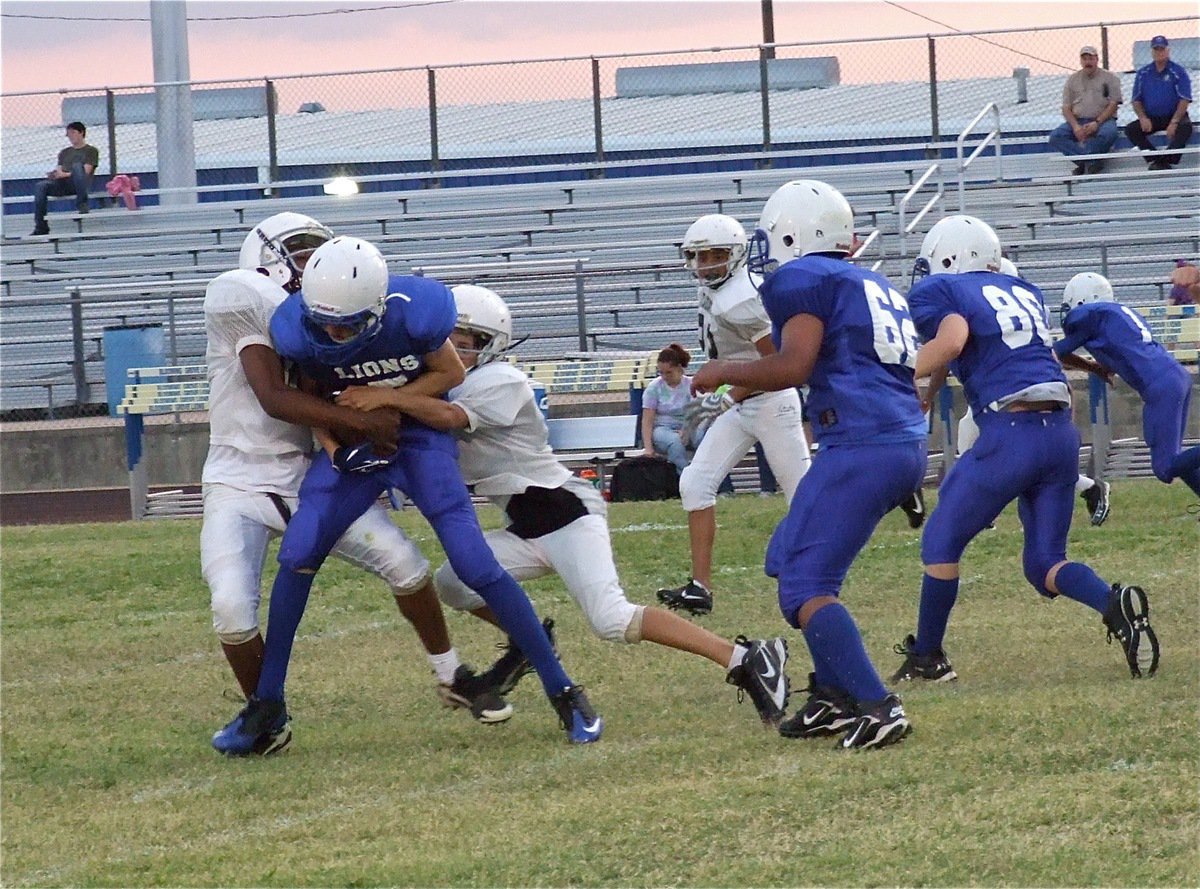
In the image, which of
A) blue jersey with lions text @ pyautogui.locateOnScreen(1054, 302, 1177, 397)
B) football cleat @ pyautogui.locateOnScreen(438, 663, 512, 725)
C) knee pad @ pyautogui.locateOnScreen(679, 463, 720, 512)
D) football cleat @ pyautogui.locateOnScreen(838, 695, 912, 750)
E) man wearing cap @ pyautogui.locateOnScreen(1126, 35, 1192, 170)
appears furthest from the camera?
man wearing cap @ pyautogui.locateOnScreen(1126, 35, 1192, 170)

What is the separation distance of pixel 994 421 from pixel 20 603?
526cm

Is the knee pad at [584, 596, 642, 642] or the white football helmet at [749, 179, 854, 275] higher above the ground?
the white football helmet at [749, 179, 854, 275]

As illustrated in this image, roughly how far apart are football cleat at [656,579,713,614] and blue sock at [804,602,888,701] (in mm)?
2792

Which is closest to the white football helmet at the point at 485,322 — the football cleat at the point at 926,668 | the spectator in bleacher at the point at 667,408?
the football cleat at the point at 926,668

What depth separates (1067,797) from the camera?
13.9 feet

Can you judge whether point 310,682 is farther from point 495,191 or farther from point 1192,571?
point 495,191

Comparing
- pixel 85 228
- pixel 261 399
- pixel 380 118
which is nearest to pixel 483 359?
pixel 261 399

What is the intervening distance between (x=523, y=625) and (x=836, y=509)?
994 millimetres

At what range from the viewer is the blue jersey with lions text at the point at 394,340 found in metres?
5.34

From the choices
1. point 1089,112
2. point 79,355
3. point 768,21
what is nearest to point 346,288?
point 79,355

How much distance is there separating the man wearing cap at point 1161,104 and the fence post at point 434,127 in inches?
280

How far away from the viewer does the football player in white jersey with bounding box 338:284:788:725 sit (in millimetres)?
5375

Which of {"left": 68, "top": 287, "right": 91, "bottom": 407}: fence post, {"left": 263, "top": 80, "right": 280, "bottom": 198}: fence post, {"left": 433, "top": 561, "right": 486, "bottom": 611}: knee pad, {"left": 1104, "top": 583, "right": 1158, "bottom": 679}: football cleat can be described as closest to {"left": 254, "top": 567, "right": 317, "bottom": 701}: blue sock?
{"left": 433, "top": 561, "right": 486, "bottom": 611}: knee pad

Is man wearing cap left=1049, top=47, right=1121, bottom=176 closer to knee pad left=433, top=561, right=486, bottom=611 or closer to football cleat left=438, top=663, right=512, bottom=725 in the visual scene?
A: knee pad left=433, top=561, right=486, bottom=611
